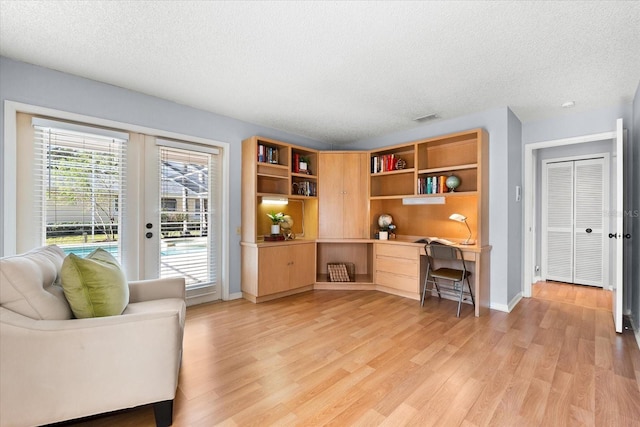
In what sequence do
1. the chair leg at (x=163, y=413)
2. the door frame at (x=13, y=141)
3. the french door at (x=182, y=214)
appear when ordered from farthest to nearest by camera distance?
the french door at (x=182, y=214), the door frame at (x=13, y=141), the chair leg at (x=163, y=413)

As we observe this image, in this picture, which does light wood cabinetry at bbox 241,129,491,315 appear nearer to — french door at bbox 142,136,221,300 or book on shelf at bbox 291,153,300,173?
book on shelf at bbox 291,153,300,173

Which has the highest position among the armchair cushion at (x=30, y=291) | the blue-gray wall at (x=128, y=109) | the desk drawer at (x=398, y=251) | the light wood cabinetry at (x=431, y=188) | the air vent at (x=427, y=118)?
the air vent at (x=427, y=118)

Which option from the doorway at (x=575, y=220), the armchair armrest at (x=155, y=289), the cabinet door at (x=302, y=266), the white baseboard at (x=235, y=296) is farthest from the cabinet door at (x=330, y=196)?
the doorway at (x=575, y=220)

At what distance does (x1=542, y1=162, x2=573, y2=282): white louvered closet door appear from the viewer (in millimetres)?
4625

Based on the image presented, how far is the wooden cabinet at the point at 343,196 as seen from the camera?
443cm

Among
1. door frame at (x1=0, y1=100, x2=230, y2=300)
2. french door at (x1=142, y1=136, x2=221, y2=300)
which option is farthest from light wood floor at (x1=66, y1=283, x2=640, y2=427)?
door frame at (x1=0, y1=100, x2=230, y2=300)

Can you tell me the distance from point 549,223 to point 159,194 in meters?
5.97

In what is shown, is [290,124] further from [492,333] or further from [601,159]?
[601,159]

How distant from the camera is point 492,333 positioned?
2.78m

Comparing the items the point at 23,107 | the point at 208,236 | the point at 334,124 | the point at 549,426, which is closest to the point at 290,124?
the point at 334,124

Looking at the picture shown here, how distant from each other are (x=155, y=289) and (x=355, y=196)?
299 cm

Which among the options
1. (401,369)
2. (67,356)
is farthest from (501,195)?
(67,356)

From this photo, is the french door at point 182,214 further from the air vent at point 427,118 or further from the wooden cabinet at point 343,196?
the air vent at point 427,118

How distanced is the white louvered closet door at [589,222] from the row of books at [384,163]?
2.95m
